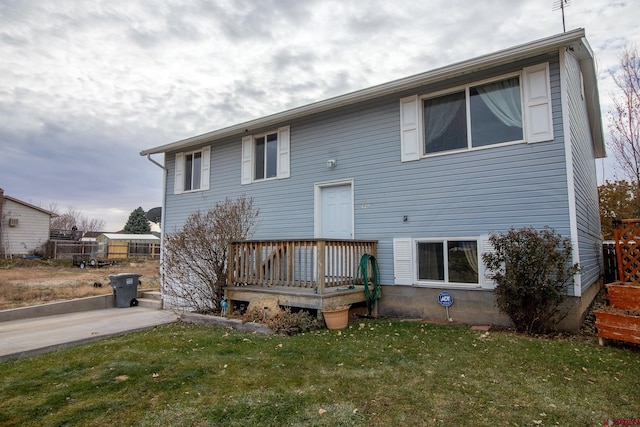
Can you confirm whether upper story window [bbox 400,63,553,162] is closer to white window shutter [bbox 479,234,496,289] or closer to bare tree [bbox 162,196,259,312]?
white window shutter [bbox 479,234,496,289]

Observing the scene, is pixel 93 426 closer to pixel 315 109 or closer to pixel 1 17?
pixel 315 109

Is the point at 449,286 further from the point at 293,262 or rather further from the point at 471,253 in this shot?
the point at 293,262

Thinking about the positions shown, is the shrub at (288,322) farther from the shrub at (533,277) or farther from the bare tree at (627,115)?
the bare tree at (627,115)

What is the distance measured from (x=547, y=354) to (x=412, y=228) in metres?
3.10

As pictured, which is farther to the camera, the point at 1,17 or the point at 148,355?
the point at 1,17

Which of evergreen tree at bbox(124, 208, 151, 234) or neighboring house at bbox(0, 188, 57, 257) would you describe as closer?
neighboring house at bbox(0, 188, 57, 257)

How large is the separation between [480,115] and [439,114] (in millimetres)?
753

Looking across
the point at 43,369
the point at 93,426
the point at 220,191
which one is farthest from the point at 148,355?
the point at 220,191

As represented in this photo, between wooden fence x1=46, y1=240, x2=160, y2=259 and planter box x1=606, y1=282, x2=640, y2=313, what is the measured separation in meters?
28.5

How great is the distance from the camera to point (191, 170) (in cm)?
1130

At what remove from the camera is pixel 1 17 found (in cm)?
727

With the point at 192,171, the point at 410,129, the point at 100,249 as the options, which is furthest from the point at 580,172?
the point at 100,249

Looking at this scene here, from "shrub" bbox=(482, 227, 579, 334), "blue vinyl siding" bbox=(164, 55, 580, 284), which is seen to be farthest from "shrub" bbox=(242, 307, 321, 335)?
"shrub" bbox=(482, 227, 579, 334)

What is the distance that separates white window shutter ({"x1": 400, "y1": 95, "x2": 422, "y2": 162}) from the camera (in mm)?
6969
